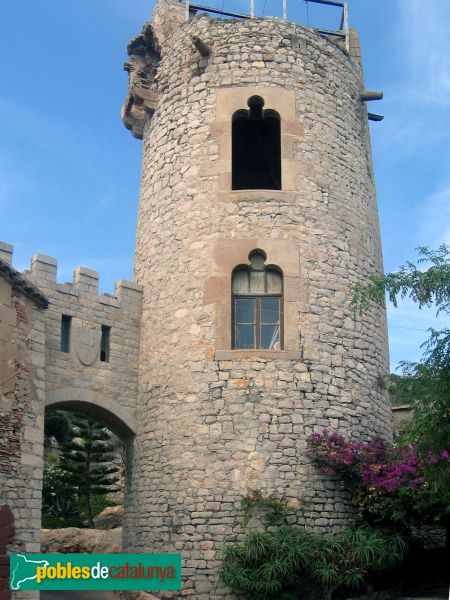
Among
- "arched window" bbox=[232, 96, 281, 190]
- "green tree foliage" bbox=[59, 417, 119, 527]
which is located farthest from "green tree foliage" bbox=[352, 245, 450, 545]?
"green tree foliage" bbox=[59, 417, 119, 527]

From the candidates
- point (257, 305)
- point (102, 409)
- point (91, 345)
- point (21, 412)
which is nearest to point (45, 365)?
point (91, 345)

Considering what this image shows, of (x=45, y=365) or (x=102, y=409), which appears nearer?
(x=45, y=365)

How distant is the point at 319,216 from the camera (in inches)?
663

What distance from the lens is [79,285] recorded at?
54.8 ft

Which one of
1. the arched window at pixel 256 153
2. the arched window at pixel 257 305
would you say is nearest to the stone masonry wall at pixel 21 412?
the arched window at pixel 257 305

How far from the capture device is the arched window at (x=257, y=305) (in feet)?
52.6

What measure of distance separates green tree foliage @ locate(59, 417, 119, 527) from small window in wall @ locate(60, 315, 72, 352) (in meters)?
9.32

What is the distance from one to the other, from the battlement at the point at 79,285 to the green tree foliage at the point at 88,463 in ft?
28.5

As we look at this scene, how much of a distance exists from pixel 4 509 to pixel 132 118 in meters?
9.70

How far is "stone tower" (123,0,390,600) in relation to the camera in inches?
594

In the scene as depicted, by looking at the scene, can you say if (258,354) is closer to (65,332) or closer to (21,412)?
(65,332)

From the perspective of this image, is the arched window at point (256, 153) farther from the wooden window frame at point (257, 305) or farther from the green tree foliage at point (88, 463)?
the green tree foliage at point (88, 463)

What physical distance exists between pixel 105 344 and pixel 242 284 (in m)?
2.95

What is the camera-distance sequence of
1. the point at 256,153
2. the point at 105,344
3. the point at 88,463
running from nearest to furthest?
the point at 105,344 → the point at 256,153 → the point at 88,463
